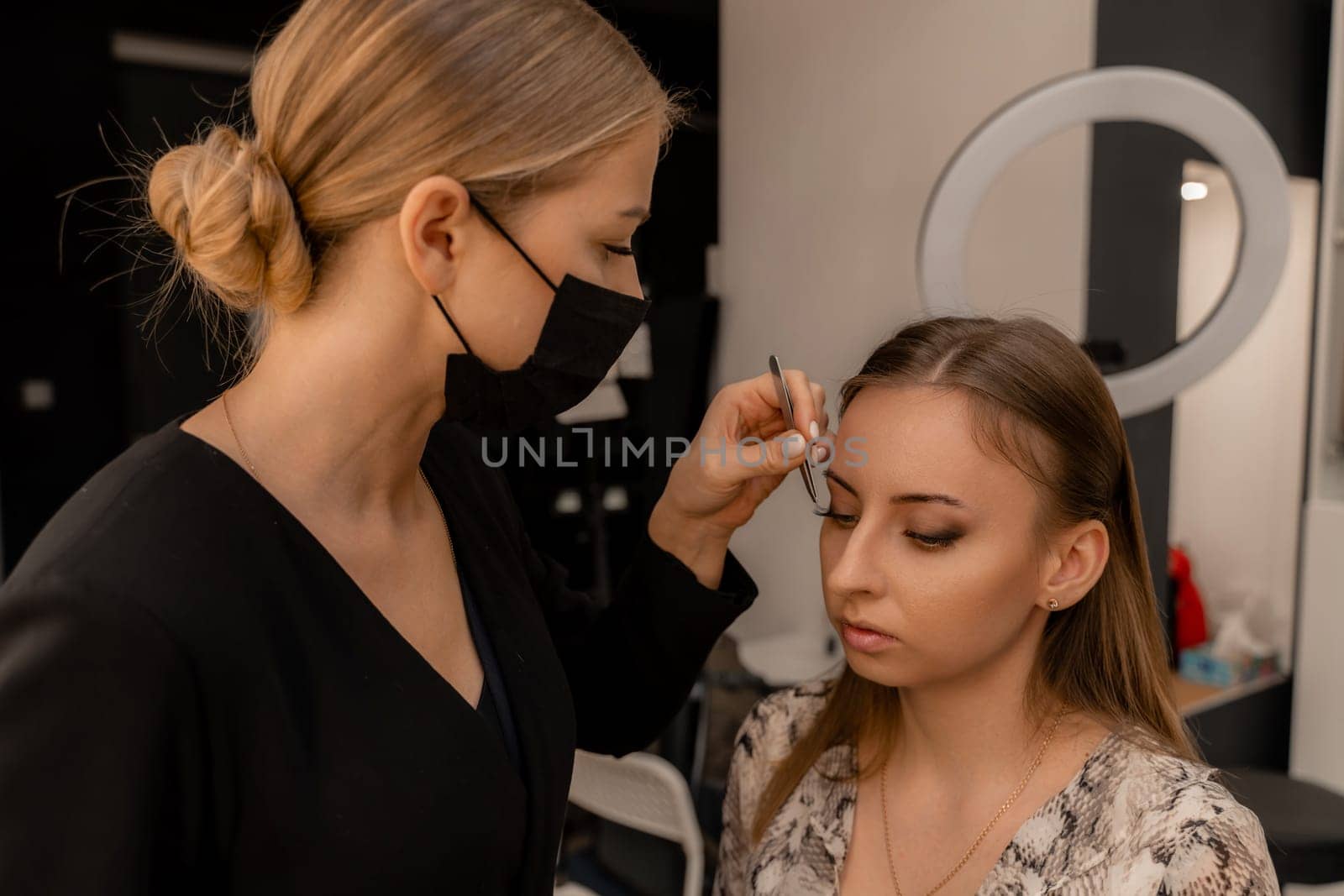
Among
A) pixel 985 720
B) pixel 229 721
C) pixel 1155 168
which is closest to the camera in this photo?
pixel 229 721

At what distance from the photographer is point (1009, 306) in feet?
7.59

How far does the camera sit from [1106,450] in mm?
1162

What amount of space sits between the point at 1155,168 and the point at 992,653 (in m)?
1.46

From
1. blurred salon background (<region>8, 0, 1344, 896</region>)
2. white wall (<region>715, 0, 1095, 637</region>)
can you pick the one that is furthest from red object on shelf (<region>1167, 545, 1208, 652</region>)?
white wall (<region>715, 0, 1095, 637</region>)

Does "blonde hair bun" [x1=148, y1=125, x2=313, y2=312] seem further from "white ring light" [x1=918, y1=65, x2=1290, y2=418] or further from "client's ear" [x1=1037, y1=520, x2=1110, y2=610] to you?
"white ring light" [x1=918, y1=65, x2=1290, y2=418]

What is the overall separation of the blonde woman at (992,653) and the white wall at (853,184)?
1126 millimetres

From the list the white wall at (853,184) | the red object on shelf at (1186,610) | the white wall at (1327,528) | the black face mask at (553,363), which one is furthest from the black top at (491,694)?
the red object on shelf at (1186,610)

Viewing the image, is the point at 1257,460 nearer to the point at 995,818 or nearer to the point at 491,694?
the point at 995,818

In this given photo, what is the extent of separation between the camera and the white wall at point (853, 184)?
2277 millimetres

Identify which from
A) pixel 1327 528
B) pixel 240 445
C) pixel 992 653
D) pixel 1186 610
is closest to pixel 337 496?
pixel 240 445

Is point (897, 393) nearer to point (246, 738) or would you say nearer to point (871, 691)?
point (871, 691)

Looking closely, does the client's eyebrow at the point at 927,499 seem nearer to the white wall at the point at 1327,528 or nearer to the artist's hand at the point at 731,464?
the artist's hand at the point at 731,464

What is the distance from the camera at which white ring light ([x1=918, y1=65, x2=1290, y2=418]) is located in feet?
5.73

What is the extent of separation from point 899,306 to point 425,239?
190cm
